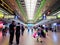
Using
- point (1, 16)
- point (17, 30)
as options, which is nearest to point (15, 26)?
point (17, 30)

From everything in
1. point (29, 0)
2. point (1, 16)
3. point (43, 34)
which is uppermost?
point (29, 0)

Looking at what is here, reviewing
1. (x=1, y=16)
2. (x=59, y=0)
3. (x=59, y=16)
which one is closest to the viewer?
(x=59, y=0)

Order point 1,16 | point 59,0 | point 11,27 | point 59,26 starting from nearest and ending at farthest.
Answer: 1. point 11,27
2. point 59,0
3. point 1,16
4. point 59,26

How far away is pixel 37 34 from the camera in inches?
629

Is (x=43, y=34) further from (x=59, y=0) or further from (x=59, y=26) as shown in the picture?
(x=59, y=26)

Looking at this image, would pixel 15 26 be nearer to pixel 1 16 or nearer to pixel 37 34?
pixel 37 34

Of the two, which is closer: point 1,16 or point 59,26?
point 1,16

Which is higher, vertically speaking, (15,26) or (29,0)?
(29,0)

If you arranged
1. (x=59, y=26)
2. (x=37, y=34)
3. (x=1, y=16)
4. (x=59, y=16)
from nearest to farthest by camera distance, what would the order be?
(x=37, y=34) < (x=1, y=16) < (x=59, y=16) < (x=59, y=26)

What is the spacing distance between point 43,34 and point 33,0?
48.8 ft

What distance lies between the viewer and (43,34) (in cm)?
2030

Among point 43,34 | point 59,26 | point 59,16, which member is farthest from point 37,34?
point 59,26

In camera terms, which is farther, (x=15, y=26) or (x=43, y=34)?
(x=43, y=34)

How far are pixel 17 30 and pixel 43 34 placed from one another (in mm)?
8991
